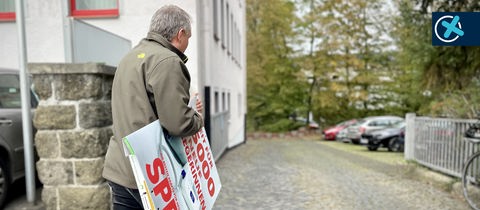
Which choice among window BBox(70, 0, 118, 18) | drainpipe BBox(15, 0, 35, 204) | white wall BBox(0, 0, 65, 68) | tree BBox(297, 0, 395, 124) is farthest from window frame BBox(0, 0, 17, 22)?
tree BBox(297, 0, 395, 124)

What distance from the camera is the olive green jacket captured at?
1891 mm

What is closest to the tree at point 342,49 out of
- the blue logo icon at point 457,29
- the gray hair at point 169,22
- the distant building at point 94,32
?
the distant building at point 94,32

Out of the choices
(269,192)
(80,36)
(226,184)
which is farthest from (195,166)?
(226,184)

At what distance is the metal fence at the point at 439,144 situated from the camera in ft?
19.5

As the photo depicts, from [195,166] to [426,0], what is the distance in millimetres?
5496

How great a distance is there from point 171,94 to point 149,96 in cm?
17

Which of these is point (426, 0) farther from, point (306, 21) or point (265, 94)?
point (265, 94)

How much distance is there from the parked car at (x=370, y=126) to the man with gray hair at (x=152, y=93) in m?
16.9

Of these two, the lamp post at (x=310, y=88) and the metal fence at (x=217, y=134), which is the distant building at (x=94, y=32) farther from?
the lamp post at (x=310, y=88)

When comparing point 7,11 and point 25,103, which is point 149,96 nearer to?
point 25,103

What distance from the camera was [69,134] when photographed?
3473 millimetres

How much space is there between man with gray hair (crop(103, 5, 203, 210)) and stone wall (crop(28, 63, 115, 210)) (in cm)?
148

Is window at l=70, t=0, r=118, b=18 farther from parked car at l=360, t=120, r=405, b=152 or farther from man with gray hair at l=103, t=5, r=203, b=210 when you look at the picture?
parked car at l=360, t=120, r=405, b=152

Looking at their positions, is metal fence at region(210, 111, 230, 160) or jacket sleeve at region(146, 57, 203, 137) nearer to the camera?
jacket sleeve at region(146, 57, 203, 137)
